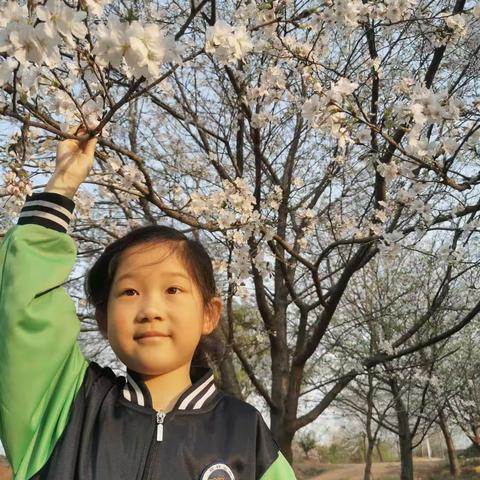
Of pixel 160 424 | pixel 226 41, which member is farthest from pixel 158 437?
pixel 226 41

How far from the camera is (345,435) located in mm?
32562

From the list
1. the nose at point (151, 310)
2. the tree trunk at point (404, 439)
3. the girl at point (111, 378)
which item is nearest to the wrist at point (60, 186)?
the girl at point (111, 378)

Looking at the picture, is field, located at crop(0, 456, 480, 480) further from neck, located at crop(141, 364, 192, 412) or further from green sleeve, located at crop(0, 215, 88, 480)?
green sleeve, located at crop(0, 215, 88, 480)

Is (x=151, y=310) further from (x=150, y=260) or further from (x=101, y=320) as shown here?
(x=101, y=320)

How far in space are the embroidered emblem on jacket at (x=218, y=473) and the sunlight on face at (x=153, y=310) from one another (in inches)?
9.0

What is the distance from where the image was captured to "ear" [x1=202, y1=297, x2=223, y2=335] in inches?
60.3

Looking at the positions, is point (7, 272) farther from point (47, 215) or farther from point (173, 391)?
point (173, 391)

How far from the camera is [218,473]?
1.29 meters

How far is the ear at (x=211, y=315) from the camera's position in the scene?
153 centimetres

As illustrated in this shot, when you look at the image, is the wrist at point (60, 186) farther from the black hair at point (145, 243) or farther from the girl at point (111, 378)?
the black hair at point (145, 243)

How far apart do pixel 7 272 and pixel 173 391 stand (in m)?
0.45

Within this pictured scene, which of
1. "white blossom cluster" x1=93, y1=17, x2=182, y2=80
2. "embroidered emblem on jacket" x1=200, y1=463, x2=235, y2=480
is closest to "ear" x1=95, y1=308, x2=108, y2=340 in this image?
"embroidered emblem on jacket" x1=200, y1=463, x2=235, y2=480

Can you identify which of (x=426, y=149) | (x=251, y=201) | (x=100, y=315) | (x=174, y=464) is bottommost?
(x=174, y=464)

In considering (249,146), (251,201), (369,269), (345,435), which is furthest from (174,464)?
(345,435)
